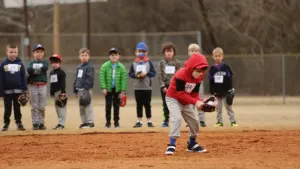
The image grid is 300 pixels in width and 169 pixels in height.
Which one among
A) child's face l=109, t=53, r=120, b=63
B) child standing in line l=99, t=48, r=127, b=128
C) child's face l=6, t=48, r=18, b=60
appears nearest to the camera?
child's face l=6, t=48, r=18, b=60

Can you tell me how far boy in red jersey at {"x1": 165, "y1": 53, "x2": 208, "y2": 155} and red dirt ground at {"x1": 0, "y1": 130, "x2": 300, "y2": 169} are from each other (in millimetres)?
269

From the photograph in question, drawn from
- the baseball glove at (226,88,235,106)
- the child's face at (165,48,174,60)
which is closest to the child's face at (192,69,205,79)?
the child's face at (165,48,174,60)

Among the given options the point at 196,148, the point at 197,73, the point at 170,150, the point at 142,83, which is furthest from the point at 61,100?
the point at 197,73

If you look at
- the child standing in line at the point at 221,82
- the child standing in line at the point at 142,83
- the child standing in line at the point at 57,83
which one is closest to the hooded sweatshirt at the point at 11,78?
the child standing in line at the point at 57,83

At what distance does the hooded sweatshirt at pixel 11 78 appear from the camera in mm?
14328

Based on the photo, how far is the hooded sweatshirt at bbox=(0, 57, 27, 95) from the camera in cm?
1433

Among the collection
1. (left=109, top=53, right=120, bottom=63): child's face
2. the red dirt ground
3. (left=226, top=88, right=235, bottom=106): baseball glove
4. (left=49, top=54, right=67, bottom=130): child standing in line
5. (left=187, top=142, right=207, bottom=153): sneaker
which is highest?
(left=109, top=53, right=120, bottom=63): child's face

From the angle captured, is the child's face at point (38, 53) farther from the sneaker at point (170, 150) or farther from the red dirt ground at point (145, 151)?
the sneaker at point (170, 150)

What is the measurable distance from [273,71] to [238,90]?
186 cm

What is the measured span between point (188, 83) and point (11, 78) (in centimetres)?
571

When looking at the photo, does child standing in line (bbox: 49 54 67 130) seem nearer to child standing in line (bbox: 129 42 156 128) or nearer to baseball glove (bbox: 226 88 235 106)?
child standing in line (bbox: 129 42 156 128)

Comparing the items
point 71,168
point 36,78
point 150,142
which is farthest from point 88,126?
point 71,168

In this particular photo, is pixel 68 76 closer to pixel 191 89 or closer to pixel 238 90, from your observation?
pixel 238 90

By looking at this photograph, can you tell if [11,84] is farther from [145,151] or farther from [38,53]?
[145,151]
